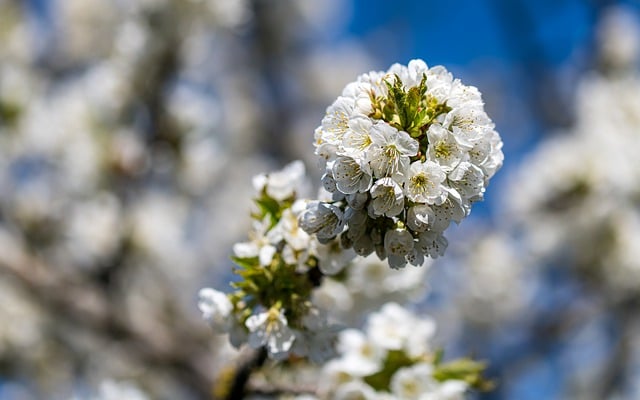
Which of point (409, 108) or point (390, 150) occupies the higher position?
point (409, 108)

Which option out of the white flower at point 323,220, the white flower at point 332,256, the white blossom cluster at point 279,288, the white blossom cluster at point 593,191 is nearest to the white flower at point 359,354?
the white blossom cluster at point 279,288

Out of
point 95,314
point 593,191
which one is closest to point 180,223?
point 95,314

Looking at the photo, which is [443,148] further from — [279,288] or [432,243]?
[279,288]

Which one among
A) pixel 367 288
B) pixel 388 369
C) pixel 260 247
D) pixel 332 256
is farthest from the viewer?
pixel 367 288

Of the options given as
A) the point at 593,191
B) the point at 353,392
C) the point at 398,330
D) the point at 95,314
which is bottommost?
the point at 353,392

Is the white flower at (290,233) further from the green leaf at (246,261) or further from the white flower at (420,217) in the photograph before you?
the white flower at (420,217)

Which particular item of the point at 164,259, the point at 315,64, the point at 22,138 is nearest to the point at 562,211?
the point at 164,259

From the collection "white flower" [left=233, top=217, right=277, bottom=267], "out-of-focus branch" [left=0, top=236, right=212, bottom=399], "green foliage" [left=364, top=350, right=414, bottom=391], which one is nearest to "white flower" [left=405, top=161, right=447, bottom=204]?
"white flower" [left=233, top=217, right=277, bottom=267]
